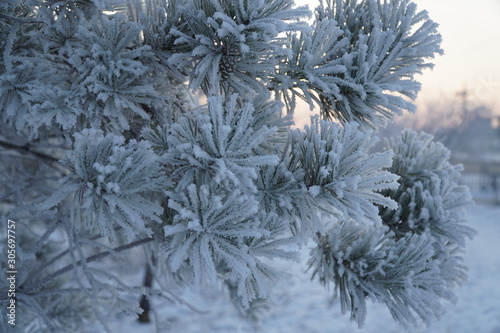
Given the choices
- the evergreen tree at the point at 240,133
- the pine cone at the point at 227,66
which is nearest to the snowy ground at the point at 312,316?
the evergreen tree at the point at 240,133

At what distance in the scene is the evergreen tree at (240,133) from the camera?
4.11ft

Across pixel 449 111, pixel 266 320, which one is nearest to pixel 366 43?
pixel 266 320

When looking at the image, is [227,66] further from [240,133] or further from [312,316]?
[312,316]

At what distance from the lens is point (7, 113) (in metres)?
1.42

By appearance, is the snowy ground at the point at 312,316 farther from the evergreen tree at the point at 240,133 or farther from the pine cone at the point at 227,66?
the pine cone at the point at 227,66

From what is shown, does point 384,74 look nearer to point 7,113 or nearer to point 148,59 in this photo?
point 148,59

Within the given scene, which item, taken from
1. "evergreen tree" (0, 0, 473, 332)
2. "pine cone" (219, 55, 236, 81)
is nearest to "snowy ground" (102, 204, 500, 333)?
"evergreen tree" (0, 0, 473, 332)

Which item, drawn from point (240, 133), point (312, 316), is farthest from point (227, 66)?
point (312, 316)

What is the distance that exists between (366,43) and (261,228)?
0.84 meters

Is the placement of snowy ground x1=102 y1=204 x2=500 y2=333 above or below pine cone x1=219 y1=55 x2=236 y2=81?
below

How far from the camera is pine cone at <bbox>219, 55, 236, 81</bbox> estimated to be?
4.87 feet

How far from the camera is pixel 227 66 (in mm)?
1498

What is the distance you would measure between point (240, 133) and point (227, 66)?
37cm

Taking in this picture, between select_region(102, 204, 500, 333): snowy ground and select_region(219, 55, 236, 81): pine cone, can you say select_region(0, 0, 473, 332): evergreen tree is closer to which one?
select_region(219, 55, 236, 81): pine cone
